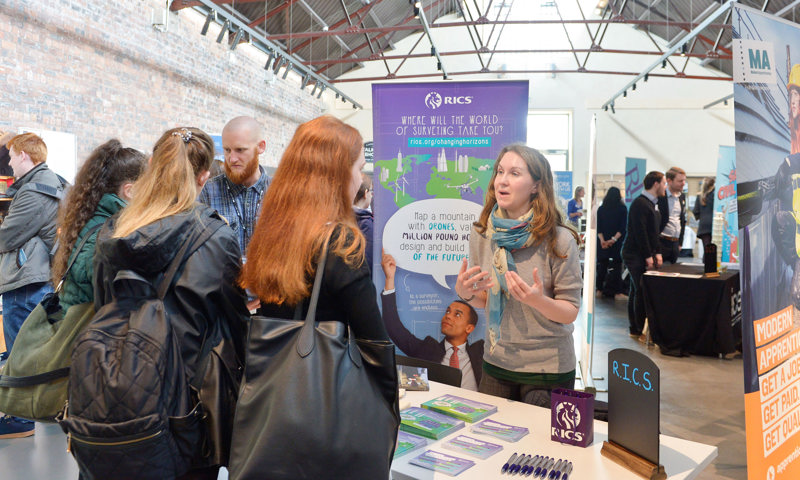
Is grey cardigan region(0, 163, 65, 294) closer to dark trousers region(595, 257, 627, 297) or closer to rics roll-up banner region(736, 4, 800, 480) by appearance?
rics roll-up banner region(736, 4, 800, 480)

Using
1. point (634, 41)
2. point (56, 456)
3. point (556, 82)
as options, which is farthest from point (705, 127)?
point (56, 456)

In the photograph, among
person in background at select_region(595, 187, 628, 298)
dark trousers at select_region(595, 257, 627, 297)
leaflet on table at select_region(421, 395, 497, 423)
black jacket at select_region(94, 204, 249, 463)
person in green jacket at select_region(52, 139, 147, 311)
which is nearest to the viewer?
black jacket at select_region(94, 204, 249, 463)

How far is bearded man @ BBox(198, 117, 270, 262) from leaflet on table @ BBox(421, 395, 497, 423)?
1.27m

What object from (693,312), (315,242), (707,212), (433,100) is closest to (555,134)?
(707,212)

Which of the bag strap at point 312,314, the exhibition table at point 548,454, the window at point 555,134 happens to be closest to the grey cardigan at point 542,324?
the exhibition table at point 548,454

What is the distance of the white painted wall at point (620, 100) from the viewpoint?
17.0 meters

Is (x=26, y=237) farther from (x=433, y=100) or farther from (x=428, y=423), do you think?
(x=428, y=423)

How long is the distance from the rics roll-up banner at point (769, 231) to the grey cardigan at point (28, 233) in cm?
398

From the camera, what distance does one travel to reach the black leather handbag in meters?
1.19

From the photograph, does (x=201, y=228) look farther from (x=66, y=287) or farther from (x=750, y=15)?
(x=750, y=15)

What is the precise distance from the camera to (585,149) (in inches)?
679

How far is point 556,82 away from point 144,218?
17.1 metres

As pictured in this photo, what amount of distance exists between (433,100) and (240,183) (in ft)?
3.75

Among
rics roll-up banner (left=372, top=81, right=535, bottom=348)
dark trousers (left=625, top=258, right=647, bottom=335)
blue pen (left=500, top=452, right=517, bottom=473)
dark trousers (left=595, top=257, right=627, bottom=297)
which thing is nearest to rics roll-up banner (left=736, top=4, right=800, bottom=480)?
blue pen (left=500, top=452, right=517, bottom=473)
